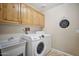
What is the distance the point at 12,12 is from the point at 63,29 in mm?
764

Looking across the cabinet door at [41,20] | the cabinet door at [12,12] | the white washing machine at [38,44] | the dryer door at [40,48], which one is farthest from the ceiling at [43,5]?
the dryer door at [40,48]

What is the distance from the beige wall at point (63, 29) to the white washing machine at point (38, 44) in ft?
0.30

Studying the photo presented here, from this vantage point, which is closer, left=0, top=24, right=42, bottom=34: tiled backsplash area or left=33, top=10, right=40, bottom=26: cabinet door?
left=0, top=24, right=42, bottom=34: tiled backsplash area

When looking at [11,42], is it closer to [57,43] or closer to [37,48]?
[37,48]

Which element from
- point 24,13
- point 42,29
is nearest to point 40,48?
point 42,29

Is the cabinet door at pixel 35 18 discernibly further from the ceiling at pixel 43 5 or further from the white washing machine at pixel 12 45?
the white washing machine at pixel 12 45

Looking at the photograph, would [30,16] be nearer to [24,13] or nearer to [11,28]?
[24,13]

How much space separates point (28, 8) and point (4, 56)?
747mm

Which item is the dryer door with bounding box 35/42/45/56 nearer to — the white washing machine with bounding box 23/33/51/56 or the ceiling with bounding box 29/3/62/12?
the white washing machine with bounding box 23/33/51/56

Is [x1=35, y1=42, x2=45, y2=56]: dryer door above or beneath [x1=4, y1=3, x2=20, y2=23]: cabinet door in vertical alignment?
beneath

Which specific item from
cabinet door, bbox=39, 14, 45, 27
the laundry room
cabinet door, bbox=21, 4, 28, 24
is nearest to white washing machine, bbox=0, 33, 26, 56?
the laundry room

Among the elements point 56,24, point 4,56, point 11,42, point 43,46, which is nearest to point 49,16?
point 56,24

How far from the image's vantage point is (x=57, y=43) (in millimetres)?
1783

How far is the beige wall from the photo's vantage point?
5.68 feet
